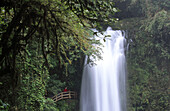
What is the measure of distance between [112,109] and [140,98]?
168 centimetres

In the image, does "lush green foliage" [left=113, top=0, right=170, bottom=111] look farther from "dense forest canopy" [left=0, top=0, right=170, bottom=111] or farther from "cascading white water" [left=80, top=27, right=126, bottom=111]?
"cascading white water" [left=80, top=27, right=126, bottom=111]

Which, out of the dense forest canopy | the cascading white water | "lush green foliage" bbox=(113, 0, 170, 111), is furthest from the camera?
the cascading white water

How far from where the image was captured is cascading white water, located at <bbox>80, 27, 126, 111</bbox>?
33.1 ft

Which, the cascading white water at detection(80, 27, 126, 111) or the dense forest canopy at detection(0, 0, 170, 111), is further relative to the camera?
the cascading white water at detection(80, 27, 126, 111)

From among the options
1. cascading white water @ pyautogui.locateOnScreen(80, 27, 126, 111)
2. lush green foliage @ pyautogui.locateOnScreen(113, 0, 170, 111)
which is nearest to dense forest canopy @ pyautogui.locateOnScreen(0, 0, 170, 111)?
lush green foliage @ pyautogui.locateOnScreen(113, 0, 170, 111)

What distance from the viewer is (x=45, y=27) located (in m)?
2.57

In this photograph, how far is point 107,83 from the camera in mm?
10469

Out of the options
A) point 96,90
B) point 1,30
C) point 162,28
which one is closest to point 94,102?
point 96,90

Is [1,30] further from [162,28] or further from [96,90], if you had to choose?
[162,28]

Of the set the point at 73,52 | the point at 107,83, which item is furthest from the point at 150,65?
the point at 73,52

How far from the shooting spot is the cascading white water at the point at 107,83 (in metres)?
10.1

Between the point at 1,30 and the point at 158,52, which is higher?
the point at 158,52

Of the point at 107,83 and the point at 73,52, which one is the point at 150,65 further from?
the point at 73,52

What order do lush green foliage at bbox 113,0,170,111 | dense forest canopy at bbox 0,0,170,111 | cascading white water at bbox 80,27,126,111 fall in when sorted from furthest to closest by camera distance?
cascading white water at bbox 80,27,126,111 → lush green foliage at bbox 113,0,170,111 → dense forest canopy at bbox 0,0,170,111
